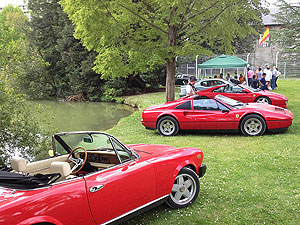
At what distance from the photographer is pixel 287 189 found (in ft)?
16.8

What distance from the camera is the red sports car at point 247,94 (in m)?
12.6

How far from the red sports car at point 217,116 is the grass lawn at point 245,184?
367 mm

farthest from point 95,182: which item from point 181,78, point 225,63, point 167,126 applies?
point 181,78

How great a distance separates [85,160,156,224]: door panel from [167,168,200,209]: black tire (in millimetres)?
520

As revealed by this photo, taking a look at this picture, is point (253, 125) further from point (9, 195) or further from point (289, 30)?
point (289, 30)

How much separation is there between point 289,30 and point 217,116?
23.8 metres

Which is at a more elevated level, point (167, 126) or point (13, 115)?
point (13, 115)

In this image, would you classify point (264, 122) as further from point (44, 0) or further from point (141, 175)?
point (44, 0)

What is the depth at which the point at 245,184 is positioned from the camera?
5.43 metres

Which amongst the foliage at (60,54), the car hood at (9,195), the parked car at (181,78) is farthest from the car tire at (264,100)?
the parked car at (181,78)

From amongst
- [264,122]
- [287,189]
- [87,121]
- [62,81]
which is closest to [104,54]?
[87,121]

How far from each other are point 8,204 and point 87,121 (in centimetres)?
1521

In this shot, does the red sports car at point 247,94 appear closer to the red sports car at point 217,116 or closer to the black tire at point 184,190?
A: the red sports car at point 217,116

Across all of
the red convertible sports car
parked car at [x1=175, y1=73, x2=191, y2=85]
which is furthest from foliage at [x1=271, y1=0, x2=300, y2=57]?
the red convertible sports car
